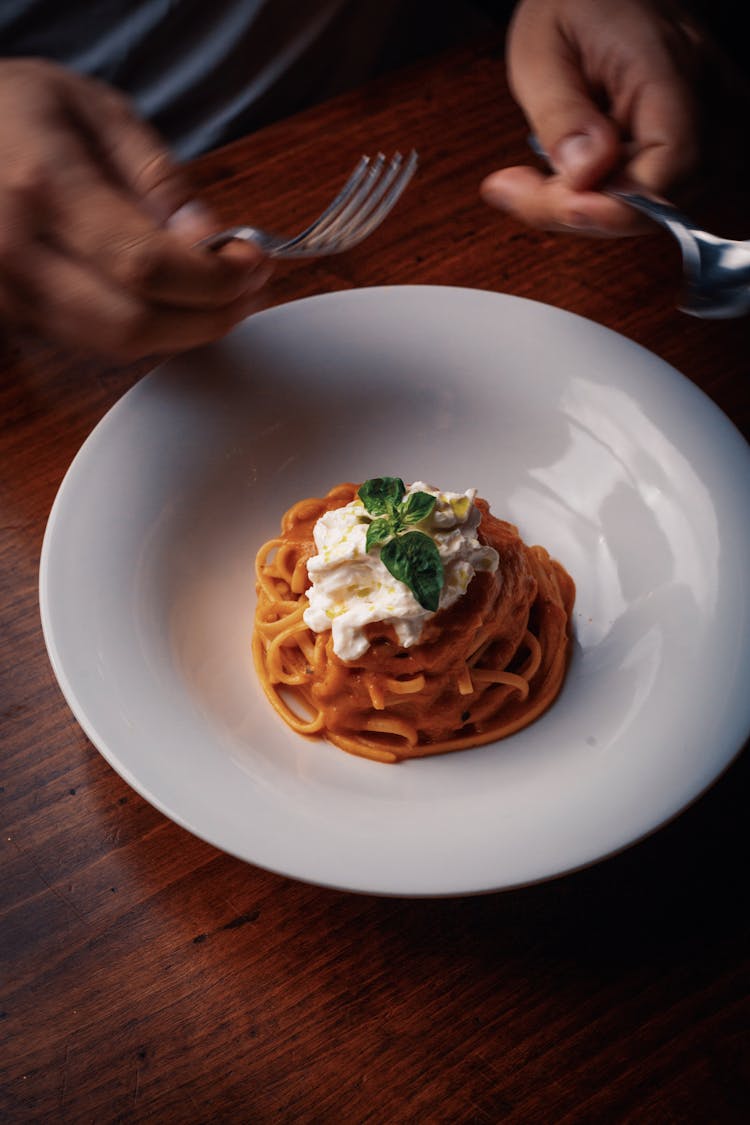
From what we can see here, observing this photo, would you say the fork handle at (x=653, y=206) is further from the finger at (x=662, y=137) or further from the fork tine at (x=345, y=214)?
the fork tine at (x=345, y=214)

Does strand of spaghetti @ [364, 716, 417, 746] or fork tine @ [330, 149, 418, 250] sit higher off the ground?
fork tine @ [330, 149, 418, 250]

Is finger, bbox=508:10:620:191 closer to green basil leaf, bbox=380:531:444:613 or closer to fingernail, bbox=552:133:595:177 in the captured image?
fingernail, bbox=552:133:595:177

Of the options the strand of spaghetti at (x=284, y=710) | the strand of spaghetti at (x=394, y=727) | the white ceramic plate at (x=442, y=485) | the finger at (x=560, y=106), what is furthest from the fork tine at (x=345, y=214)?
the strand of spaghetti at (x=394, y=727)

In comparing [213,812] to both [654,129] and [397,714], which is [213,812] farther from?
[654,129]

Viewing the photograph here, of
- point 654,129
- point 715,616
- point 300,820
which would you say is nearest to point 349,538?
point 300,820

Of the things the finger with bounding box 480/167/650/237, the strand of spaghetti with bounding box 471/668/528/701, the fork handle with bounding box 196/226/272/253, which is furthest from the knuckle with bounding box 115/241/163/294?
the strand of spaghetti with bounding box 471/668/528/701
